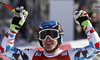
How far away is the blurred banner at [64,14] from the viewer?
945 cm

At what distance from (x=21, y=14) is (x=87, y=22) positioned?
2.92ft

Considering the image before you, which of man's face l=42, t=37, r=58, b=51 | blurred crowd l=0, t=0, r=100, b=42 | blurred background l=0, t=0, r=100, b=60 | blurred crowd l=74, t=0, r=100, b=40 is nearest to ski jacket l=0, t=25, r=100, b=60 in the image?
man's face l=42, t=37, r=58, b=51

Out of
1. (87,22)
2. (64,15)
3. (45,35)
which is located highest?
(87,22)

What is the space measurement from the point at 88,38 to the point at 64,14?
696cm

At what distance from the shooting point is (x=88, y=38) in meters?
2.60

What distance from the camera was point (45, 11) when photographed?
9781 mm

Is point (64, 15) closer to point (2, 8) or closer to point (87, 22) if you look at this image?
point (2, 8)

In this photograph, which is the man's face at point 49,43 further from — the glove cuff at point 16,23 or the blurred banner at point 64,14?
the blurred banner at point 64,14

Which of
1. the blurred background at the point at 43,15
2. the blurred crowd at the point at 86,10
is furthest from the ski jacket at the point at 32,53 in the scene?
the blurred background at the point at 43,15

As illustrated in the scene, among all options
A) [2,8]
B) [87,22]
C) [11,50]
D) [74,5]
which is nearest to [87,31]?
[87,22]

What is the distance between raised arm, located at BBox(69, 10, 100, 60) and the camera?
2516mm

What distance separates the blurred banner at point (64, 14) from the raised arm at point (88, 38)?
6.76 m

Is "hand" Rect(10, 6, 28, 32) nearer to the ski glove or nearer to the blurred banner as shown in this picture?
the ski glove

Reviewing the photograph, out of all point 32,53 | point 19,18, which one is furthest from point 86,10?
point 19,18
